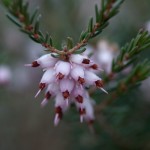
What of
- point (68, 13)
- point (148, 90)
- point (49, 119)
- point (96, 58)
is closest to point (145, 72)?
point (96, 58)

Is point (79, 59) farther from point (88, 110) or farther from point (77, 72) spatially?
point (88, 110)

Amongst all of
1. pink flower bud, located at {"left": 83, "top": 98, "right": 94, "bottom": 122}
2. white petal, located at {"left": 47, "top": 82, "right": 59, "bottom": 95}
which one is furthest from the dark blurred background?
white petal, located at {"left": 47, "top": 82, "right": 59, "bottom": 95}

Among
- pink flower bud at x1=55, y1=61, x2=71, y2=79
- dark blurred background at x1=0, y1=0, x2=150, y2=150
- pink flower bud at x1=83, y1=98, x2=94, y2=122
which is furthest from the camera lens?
dark blurred background at x1=0, y1=0, x2=150, y2=150

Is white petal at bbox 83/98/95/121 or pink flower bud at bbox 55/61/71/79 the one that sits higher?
white petal at bbox 83/98/95/121

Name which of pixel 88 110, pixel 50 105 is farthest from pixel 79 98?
pixel 50 105

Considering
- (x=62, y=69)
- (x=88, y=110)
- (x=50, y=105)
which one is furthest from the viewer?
(x=50, y=105)

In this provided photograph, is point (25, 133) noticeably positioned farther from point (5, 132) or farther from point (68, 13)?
point (68, 13)

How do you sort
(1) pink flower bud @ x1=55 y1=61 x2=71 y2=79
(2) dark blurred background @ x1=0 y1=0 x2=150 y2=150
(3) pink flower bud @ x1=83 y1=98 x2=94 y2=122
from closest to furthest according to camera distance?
(1) pink flower bud @ x1=55 y1=61 x2=71 y2=79 < (3) pink flower bud @ x1=83 y1=98 x2=94 y2=122 < (2) dark blurred background @ x1=0 y1=0 x2=150 y2=150

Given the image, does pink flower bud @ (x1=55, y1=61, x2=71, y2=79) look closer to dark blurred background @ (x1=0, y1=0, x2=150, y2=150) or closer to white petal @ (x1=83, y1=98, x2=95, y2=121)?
white petal @ (x1=83, y1=98, x2=95, y2=121)

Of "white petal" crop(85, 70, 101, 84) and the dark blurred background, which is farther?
the dark blurred background
